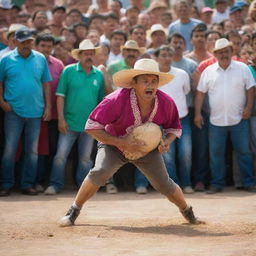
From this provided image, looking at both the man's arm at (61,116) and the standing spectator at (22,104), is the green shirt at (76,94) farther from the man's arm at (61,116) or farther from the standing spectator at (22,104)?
the standing spectator at (22,104)

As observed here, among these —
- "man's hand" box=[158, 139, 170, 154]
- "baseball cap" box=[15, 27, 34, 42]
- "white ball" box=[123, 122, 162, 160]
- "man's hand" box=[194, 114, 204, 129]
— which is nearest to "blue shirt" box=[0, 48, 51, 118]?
"baseball cap" box=[15, 27, 34, 42]

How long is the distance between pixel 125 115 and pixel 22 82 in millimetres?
3711

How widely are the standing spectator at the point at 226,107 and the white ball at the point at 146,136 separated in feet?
12.7

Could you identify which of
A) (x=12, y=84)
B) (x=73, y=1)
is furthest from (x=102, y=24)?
(x=12, y=84)

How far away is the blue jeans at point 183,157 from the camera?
11.6m

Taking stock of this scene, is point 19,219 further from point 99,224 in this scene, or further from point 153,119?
point 153,119

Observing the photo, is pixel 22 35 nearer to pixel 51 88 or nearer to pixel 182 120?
A: pixel 51 88

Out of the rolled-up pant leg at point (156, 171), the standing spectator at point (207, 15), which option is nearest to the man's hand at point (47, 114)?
the rolled-up pant leg at point (156, 171)

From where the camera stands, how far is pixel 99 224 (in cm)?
848

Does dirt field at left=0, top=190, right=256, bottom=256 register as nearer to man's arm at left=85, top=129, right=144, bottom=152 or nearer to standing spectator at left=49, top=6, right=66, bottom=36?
man's arm at left=85, top=129, right=144, bottom=152

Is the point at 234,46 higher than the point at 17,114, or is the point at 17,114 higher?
the point at 234,46

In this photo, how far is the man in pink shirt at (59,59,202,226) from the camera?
7848mm

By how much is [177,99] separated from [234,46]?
205cm

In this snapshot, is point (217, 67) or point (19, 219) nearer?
point (19, 219)
